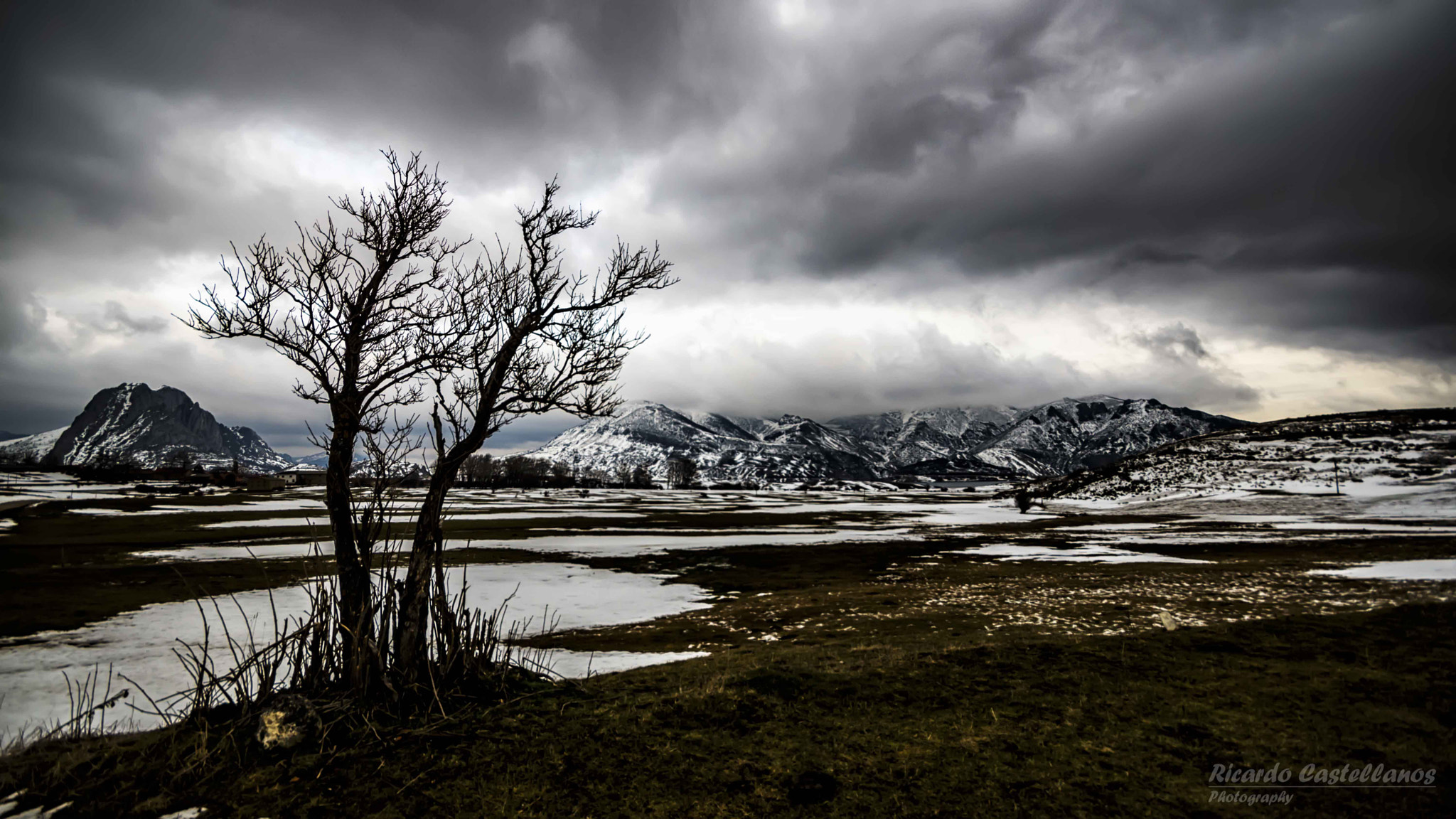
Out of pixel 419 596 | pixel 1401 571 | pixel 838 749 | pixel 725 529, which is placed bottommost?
pixel 725 529

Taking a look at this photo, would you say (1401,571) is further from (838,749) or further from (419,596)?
(419,596)

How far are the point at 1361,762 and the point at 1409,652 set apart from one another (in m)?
6.85

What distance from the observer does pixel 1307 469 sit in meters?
98.7

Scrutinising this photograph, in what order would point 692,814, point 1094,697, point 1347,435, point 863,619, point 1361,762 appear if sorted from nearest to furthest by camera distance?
point 692,814
point 1361,762
point 1094,697
point 863,619
point 1347,435

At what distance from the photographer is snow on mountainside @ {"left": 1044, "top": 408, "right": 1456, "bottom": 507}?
3098 inches

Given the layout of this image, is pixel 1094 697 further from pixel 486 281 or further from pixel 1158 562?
pixel 1158 562

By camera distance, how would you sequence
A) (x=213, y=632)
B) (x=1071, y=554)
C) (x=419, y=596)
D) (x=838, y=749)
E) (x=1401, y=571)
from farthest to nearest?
1. (x=1071, y=554)
2. (x=1401, y=571)
3. (x=213, y=632)
4. (x=419, y=596)
5. (x=838, y=749)

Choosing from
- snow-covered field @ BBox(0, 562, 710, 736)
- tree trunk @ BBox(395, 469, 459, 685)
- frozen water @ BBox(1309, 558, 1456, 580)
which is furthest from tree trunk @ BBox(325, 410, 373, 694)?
frozen water @ BBox(1309, 558, 1456, 580)

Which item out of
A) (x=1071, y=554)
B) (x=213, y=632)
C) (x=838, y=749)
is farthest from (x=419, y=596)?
(x=1071, y=554)

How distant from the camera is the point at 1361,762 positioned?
20.8 ft

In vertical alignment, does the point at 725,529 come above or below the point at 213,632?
below

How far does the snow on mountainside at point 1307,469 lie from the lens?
7869 cm

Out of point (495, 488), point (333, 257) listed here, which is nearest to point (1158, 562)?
point (333, 257)

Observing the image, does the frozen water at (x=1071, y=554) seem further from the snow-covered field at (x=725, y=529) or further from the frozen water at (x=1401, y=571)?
the frozen water at (x=1401, y=571)
